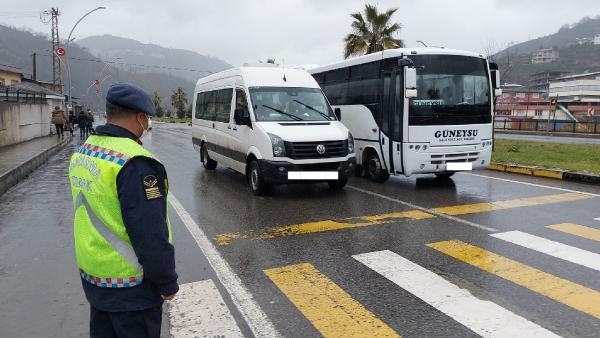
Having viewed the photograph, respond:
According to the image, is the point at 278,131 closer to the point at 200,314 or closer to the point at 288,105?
the point at 288,105

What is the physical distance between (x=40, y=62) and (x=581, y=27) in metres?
192

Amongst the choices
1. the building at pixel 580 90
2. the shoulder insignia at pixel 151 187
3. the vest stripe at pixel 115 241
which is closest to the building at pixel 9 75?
the vest stripe at pixel 115 241

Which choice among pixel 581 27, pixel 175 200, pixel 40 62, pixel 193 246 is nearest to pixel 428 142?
pixel 175 200

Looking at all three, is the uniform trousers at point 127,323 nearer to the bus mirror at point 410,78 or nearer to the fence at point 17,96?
the bus mirror at point 410,78

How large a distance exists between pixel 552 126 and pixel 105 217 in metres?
42.5

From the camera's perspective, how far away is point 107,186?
7.20 feet

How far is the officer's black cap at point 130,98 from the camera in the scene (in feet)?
7.68

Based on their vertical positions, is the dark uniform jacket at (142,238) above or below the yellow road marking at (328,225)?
above

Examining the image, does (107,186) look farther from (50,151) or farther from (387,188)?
(50,151)

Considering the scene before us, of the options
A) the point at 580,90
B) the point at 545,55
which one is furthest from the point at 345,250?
the point at 545,55

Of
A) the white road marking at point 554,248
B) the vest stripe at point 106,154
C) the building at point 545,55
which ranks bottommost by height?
the white road marking at point 554,248

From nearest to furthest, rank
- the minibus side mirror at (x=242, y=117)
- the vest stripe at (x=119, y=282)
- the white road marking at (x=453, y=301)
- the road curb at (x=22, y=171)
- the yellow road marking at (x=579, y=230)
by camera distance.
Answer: the vest stripe at (x=119, y=282)
the white road marking at (x=453, y=301)
the yellow road marking at (x=579, y=230)
the minibus side mirror at (x=242, y=117)
the road curb at (x=22, y=171)

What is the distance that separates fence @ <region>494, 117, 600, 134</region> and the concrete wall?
35.4 meters

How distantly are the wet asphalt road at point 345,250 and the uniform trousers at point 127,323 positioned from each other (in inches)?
58.7
